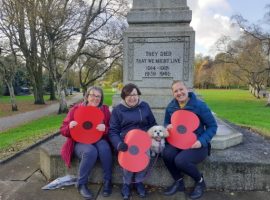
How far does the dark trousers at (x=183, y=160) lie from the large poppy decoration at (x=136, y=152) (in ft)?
0.98

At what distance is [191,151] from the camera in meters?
4.07

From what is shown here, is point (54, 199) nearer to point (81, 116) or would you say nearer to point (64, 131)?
point (64, 131)

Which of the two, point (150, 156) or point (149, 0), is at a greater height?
point (149, 0)

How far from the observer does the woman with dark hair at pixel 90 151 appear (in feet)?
13.4

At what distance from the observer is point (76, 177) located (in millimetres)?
4504

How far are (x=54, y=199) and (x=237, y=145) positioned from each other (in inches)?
129

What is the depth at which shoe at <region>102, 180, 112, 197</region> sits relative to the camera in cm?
405

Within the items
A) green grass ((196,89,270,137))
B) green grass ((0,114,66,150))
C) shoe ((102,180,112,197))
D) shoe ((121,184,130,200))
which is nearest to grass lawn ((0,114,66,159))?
green grass ((0,114,66,150))

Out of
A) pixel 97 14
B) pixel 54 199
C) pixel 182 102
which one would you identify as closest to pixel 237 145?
pixel 182 102

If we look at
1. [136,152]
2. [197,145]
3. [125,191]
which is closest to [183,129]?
[197,145]

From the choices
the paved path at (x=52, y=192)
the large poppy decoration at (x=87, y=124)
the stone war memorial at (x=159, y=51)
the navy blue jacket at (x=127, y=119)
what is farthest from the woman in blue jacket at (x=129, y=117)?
the stone war memorial at (x=159, y=51)

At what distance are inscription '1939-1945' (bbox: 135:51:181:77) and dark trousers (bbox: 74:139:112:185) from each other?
2.45 metres

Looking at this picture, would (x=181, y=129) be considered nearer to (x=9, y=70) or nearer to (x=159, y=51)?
(x=159, y=51)

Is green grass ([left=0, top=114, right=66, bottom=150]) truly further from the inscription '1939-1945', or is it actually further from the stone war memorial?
the inscription '1939-1945'
